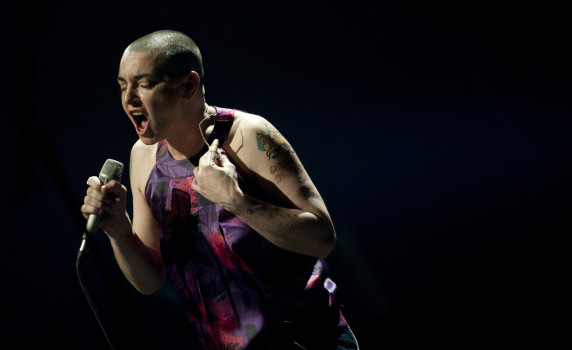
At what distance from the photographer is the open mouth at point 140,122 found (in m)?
1.15

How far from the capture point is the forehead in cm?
111

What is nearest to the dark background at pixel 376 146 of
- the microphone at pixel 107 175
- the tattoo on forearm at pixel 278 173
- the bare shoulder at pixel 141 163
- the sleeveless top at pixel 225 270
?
the bare shoulder at pixel 141 163

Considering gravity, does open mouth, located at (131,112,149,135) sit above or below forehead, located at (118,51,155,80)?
below

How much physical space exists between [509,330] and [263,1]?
174 cm

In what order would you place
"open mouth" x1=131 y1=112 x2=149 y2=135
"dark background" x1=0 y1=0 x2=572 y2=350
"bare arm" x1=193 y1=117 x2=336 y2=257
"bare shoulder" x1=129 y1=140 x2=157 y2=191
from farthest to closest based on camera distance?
"dark background" x1=0 y1=0 x2=572 y2=350
"bare shoulder" x1=129 y1=140 x2=157 y2=191
"open mouth" x1=131 y1=112 x2=149 y2=135
"bare arm" x1=193 y1=117 x2=336 y2=257

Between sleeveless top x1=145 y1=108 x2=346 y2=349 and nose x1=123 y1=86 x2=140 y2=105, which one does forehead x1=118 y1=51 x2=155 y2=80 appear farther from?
sleeveless top x1=145 y1=108 x2=346 y2=349

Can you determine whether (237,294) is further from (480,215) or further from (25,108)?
Result: (480,215)

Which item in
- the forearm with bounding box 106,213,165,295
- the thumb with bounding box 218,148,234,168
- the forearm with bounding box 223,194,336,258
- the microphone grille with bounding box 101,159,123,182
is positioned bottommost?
the forearm with bounding box 106,213,165,295

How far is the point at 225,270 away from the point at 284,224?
0.25 metres

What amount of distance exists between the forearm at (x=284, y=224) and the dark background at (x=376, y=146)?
0.83 meters

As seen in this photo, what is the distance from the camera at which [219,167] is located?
105 cm

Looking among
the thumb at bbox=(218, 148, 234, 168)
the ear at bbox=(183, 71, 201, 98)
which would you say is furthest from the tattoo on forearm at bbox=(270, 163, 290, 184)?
the ear at bbox=(183, 71, 201, 98)

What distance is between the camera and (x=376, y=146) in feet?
6.40

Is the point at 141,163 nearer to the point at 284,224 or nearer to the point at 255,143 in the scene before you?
the point at 255,143
